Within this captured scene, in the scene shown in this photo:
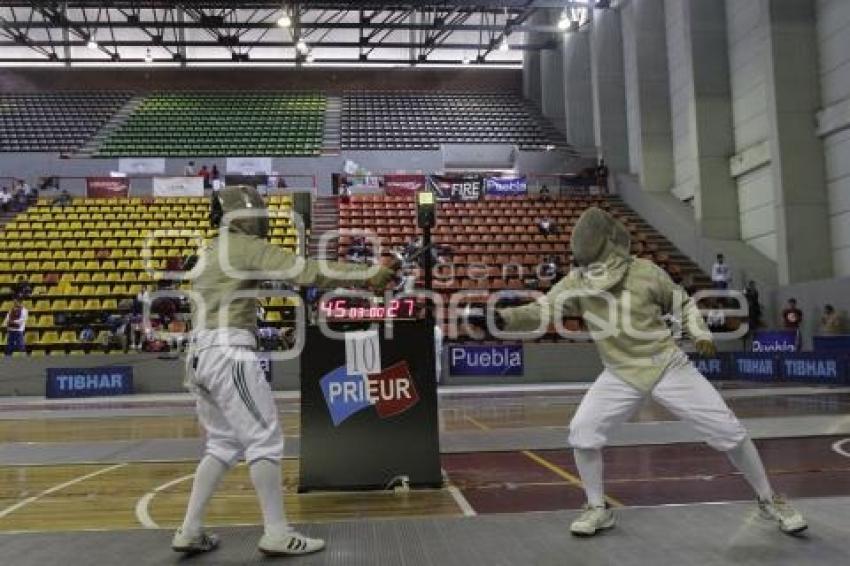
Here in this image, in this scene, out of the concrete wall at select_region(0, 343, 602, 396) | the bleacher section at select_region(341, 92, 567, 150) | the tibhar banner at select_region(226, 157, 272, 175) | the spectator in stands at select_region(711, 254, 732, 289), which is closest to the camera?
the concrete wall at select_region(0, 343, 602, 396)

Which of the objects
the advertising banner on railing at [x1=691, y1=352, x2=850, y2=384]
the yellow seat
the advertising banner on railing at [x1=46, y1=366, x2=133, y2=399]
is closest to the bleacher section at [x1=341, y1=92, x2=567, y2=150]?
the yellow seat

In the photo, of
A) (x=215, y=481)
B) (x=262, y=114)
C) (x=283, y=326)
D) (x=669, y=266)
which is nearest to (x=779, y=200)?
(x=669, y=266)

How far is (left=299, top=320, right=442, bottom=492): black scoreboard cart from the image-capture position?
5195mm

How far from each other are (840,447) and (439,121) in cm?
2571

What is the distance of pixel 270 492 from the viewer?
3.45 m

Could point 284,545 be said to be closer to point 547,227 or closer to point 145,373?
point 145,373

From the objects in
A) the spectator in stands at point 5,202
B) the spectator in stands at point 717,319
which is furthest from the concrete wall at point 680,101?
the spectator in stands at point 5,202

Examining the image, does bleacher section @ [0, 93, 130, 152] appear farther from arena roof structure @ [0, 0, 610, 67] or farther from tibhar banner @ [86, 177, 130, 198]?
tibhar banner @ [86, 177, 130, 198]

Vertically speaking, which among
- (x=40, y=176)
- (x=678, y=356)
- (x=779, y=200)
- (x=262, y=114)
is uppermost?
(x=262, y=114)

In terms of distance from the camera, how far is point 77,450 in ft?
24.3

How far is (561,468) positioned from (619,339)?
2253 millimetres

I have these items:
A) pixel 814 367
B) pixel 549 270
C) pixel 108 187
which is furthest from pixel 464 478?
pixel 108 187

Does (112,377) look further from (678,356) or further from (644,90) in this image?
(644,90)

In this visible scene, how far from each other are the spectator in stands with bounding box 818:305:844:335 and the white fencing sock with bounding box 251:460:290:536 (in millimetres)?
13640
